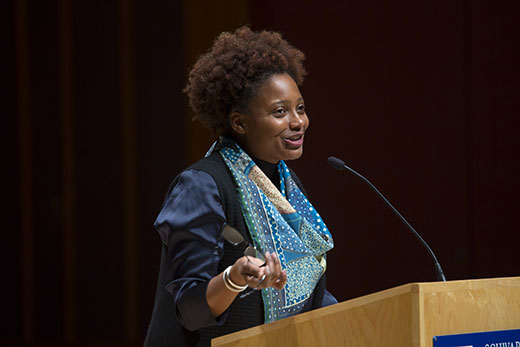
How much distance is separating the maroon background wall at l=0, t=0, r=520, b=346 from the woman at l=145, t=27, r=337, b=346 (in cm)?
180

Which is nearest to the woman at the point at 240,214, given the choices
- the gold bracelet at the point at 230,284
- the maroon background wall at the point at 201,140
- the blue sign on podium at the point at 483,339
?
the gold bracelet at the point at 230,284

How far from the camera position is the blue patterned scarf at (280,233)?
1580mm

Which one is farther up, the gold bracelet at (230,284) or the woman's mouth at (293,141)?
the woman's mouth at (293,141)

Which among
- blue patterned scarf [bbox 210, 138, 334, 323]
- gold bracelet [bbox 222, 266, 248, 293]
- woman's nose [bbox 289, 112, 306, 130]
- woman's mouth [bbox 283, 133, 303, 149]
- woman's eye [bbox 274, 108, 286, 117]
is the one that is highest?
woman's eye [bbox 274, 108, 286, 117]

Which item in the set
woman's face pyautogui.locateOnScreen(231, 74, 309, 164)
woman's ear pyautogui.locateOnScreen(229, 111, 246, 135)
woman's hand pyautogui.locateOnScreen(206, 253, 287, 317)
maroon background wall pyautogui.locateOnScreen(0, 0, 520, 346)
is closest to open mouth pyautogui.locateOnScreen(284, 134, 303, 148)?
woman's face pyautogui.locateOnScreen(231, 74, 309, 164)

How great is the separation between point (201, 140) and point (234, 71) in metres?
2.06

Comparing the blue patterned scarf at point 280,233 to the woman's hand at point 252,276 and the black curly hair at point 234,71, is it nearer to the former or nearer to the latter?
the black curly hair at point 234,71

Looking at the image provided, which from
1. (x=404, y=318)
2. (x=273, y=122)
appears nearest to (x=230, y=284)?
(x=404, y=318)

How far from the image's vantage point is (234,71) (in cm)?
170

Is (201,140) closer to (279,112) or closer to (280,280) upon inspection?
(279,112)

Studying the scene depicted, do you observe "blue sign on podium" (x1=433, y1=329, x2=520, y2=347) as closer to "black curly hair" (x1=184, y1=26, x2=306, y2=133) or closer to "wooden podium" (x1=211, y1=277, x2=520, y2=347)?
"wooden podium" (x1=211, y1=277, x2=520, y2=347)

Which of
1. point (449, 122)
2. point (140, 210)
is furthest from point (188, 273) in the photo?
point (140, 210)

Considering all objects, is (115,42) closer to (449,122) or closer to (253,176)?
(449,122)

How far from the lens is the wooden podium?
1.14m
